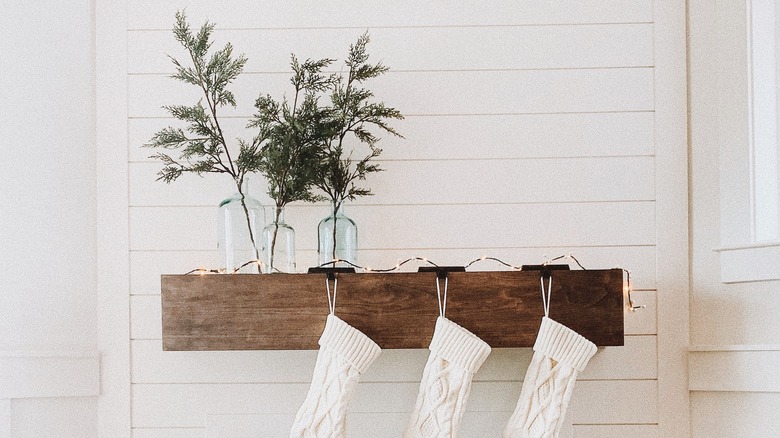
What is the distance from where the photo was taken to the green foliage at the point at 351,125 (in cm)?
192

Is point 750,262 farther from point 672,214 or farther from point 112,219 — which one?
point 112,219

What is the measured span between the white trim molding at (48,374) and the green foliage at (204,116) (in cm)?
50

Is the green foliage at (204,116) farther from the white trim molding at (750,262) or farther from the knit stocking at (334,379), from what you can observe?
the white trim molding at (750,262)

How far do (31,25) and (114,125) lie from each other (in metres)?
0.31

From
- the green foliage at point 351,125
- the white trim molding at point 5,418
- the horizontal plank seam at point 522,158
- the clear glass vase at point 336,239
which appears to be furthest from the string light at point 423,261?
the white trim molding at point 5,418

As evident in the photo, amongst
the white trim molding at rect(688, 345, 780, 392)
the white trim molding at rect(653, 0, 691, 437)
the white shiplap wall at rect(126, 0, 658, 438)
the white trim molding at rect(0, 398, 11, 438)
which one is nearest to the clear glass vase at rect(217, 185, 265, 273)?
the white shiplap wall at rect(126, 0, 658, 438)

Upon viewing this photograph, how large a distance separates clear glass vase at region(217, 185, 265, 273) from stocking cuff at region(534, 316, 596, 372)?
70 centimetres

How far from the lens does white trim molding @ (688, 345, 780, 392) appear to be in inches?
71.7

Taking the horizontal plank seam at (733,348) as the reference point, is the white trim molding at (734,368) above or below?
below

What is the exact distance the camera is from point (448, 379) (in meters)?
1.79

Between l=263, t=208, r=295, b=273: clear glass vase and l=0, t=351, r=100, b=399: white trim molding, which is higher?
l=263, t=208, r=295, b=273: clear glass vase

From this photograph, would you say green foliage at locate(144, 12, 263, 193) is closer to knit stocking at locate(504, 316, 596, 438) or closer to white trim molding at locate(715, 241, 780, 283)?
knit stocking at locate(504, 316, 596, 438)

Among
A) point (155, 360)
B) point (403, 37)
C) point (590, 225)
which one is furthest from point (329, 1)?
point (155, 360)

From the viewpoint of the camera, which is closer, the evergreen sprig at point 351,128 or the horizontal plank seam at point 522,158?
the evergreen sprig at point 351,128
